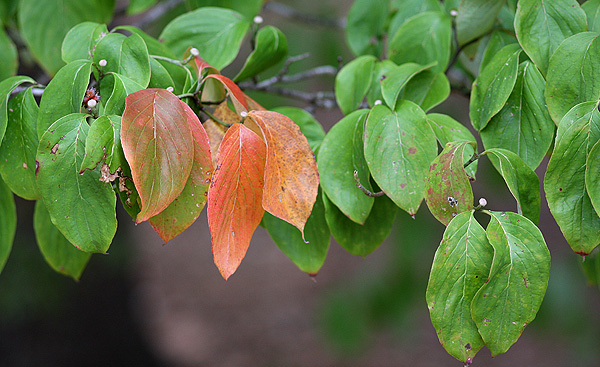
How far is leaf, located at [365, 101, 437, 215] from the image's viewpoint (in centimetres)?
58

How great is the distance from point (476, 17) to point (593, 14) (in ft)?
0.56

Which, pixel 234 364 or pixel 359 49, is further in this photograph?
pixel 234 364

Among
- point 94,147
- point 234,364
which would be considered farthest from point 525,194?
point 234,364

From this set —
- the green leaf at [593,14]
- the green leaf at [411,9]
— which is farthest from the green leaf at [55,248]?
the green leaf at [593,14]

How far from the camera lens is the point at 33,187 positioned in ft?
2.14

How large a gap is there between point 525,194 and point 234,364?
294cm

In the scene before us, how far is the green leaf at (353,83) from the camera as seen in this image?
0.79 m

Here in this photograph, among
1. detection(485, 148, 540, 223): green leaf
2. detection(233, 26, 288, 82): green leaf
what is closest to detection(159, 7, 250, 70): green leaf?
detection(233, 26, 288, 82): green leaf

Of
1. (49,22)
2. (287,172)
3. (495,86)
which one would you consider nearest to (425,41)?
(495,86)

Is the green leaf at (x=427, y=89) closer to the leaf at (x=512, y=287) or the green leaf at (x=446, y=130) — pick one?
the green leaf at (x=446, y=130)

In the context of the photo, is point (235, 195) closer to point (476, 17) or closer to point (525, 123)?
point (525, 123)

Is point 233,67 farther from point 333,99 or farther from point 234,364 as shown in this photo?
point 333,99

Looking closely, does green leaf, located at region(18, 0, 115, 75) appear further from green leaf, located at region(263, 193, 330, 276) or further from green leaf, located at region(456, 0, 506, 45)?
green leaf, located at region(456, 0, 506, 45)

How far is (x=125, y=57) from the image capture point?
0.62 m
